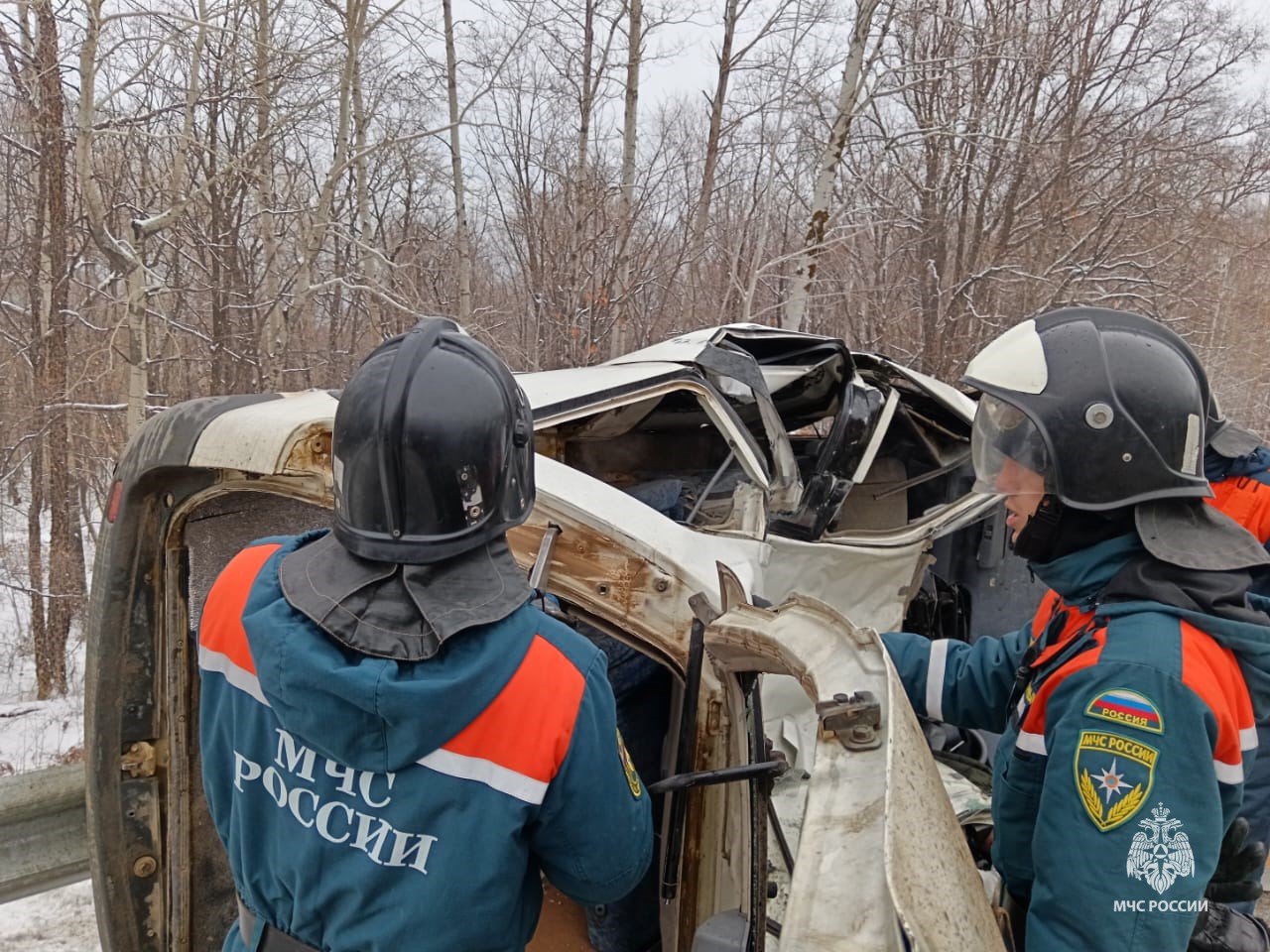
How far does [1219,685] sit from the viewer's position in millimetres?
1354

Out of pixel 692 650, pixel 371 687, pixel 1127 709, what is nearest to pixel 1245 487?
pixel 1127 709

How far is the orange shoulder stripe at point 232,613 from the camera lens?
1393mm

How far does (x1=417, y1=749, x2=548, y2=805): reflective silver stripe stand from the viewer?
4.04ft

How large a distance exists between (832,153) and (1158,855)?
31.7 feet

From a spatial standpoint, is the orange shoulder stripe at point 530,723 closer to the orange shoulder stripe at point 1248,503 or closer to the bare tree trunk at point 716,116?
the orange shoulder stripe at point 1248,503

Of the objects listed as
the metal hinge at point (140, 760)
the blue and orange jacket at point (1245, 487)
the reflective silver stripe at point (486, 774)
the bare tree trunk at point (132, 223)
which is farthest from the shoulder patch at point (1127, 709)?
the bare tree trunk at point (132, 223)

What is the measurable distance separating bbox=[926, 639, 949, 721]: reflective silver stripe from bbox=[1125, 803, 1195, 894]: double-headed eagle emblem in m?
0.82

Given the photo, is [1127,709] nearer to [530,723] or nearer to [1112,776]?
[1112,776]

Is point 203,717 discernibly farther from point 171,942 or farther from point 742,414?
point 742,414

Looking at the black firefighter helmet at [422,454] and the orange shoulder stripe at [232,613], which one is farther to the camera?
the orange shoulder stripe at [232,613]

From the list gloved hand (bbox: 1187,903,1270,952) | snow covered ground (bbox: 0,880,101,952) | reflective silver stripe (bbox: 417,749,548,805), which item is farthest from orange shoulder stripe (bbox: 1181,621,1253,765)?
snow covered ground (bbox: 0,880,101,952)

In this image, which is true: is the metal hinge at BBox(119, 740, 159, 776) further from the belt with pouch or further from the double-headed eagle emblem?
the double-headed eagle emblem

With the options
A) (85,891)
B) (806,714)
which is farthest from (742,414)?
(85,891)

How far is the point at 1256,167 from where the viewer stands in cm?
1371
